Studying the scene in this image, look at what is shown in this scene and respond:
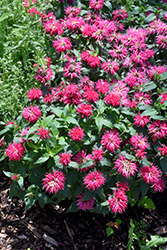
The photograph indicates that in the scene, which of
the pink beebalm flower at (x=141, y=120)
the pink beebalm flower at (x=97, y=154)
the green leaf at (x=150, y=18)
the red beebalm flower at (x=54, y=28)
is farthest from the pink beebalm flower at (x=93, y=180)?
the green leaf at (x=150, y=18)

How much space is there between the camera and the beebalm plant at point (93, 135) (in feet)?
6.93

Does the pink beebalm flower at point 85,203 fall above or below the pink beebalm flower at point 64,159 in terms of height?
below

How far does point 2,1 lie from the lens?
3.43m

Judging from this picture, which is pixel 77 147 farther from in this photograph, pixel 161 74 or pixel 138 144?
pixel 161 74

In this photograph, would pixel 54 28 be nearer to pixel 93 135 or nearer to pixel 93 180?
pixel 93 135

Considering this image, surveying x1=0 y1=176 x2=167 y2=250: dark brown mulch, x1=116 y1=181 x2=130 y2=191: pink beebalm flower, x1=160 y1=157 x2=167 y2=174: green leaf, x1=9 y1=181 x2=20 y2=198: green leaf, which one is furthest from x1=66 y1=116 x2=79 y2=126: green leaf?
x1=0 y1=176 x2=167 y2=250: dark brown mulch

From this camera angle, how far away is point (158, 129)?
2.26 meters

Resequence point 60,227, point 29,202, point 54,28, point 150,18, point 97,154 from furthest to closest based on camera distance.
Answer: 1. point 150,18
2. point 54,28
3. point 60,227
4. point 29,202
5. point 97,154

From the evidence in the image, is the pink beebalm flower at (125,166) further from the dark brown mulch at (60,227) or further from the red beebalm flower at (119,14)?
the red beebalm flower at (119,14)

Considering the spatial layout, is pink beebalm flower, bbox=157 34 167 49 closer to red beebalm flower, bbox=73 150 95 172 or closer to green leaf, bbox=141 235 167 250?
red beebalm flower, bbox=73 150 95 172

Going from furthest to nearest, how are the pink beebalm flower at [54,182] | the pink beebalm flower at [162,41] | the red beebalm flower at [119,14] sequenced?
the red beebalm flower at [119,14] → the pink beebalm flower at [162,41] → the pink beebalm flower at [54,182]

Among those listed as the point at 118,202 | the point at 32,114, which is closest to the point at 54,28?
the point at 32,114

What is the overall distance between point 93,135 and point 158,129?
577 mm

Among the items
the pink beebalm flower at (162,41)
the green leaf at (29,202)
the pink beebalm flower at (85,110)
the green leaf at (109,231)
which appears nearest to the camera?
the pink beebalm flower at (85,110)
